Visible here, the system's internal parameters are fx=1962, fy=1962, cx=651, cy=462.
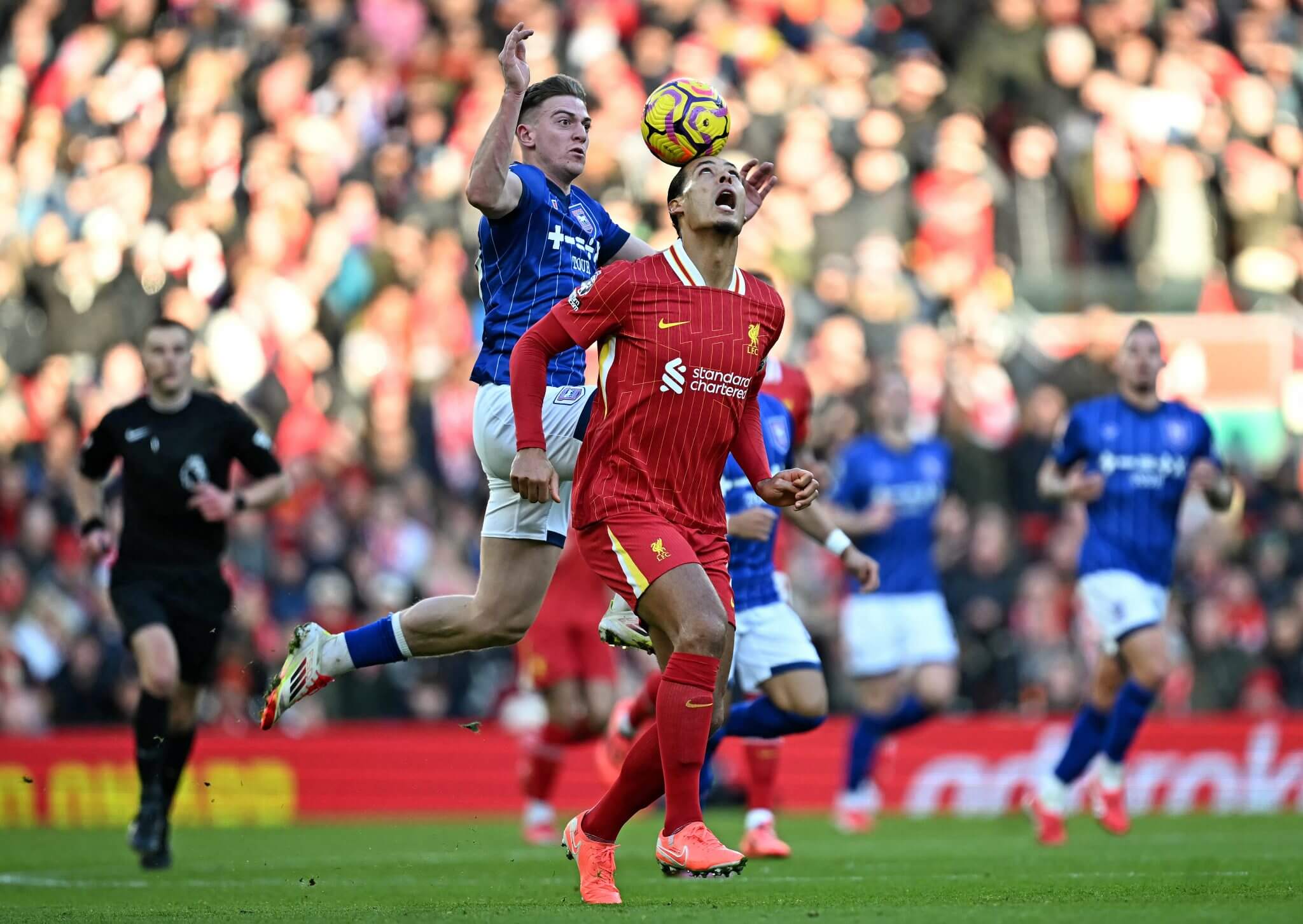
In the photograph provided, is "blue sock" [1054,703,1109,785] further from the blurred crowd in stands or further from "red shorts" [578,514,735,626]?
"red shorts" [578,514,735,626]

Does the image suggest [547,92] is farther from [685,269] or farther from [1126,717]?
[1126,717]

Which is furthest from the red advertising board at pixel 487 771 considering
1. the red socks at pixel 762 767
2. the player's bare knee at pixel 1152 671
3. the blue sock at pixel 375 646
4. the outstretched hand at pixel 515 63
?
the outstretched hand at pixel 515 63

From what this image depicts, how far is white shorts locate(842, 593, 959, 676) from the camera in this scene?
1323cm

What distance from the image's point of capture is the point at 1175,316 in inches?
701

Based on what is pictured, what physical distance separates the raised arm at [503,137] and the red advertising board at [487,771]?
8.40 metres

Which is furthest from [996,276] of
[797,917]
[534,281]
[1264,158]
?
[797,917]

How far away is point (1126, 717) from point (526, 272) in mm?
5209

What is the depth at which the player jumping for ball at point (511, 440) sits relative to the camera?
24.6 feet

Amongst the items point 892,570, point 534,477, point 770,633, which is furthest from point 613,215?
point 534,477

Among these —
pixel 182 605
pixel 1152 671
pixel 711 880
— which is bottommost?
pixel 711 880

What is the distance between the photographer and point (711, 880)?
8281 millimetres

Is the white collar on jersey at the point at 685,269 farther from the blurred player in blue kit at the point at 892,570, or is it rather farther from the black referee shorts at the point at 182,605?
the blurred player in blue kit at the point at 892,570

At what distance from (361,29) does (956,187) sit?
22.4 feet

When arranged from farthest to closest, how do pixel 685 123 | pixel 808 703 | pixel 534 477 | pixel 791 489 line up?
pixel 808 703
pixel 685 123
pixel 791 489
pixel 534 477
